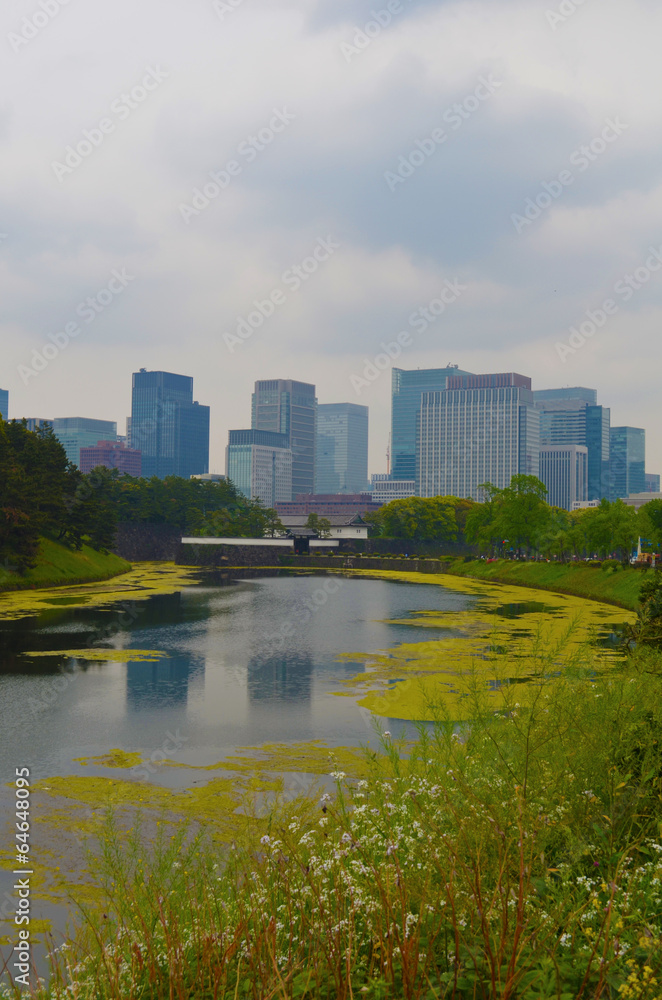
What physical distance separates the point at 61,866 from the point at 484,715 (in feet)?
16.9

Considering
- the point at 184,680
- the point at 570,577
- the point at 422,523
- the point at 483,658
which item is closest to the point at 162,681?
the point at 184,680

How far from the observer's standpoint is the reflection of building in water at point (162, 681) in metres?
17.2

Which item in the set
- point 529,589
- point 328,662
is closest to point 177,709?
point 328,662

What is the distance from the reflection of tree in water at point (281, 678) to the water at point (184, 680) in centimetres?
3

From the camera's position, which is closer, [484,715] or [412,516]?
[484,715]

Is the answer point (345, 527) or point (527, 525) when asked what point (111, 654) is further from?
point (345, 527)

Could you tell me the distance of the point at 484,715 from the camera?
8195mm

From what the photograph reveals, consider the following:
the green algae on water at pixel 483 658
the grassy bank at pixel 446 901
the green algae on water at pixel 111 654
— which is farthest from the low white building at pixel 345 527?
the grassy bank at pixel 446 901

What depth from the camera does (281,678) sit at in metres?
20.2

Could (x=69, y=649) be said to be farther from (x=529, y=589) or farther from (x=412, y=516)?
(x=412, y=516)

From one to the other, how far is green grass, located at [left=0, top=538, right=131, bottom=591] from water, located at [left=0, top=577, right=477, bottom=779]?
6018mm

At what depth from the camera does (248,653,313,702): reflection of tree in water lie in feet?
59.3

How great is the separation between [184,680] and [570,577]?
37712 mm

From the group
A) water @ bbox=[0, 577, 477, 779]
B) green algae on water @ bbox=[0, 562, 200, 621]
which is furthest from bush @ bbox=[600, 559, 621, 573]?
green algae on water @ bbox=[0, 562, 200, 621]
